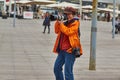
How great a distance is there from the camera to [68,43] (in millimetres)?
9516

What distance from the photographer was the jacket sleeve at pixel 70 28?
9.36 meters

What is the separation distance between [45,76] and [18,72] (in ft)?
2.98

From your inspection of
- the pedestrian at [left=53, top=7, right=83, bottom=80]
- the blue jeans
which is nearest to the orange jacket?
the pedestrian at [left=53, top=7, right=83, bottom=80]

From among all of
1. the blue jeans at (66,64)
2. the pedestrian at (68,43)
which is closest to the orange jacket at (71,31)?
the pedestrian at (68,43)

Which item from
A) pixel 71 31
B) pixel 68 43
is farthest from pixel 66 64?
pixel 71 31

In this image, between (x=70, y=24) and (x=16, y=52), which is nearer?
(x=70, y=24)

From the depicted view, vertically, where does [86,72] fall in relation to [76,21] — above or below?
below

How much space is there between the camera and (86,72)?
1331 cm

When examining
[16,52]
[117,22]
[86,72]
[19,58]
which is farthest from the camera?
[117,22]

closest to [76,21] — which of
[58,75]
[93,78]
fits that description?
[58,75]

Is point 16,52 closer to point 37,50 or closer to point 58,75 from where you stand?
point 37,50

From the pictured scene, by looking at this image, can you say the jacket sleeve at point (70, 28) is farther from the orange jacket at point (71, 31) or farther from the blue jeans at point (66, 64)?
the blue jeans at point (66, 64)

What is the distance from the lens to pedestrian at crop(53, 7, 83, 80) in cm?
940

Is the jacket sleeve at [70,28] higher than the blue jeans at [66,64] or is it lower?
higher
